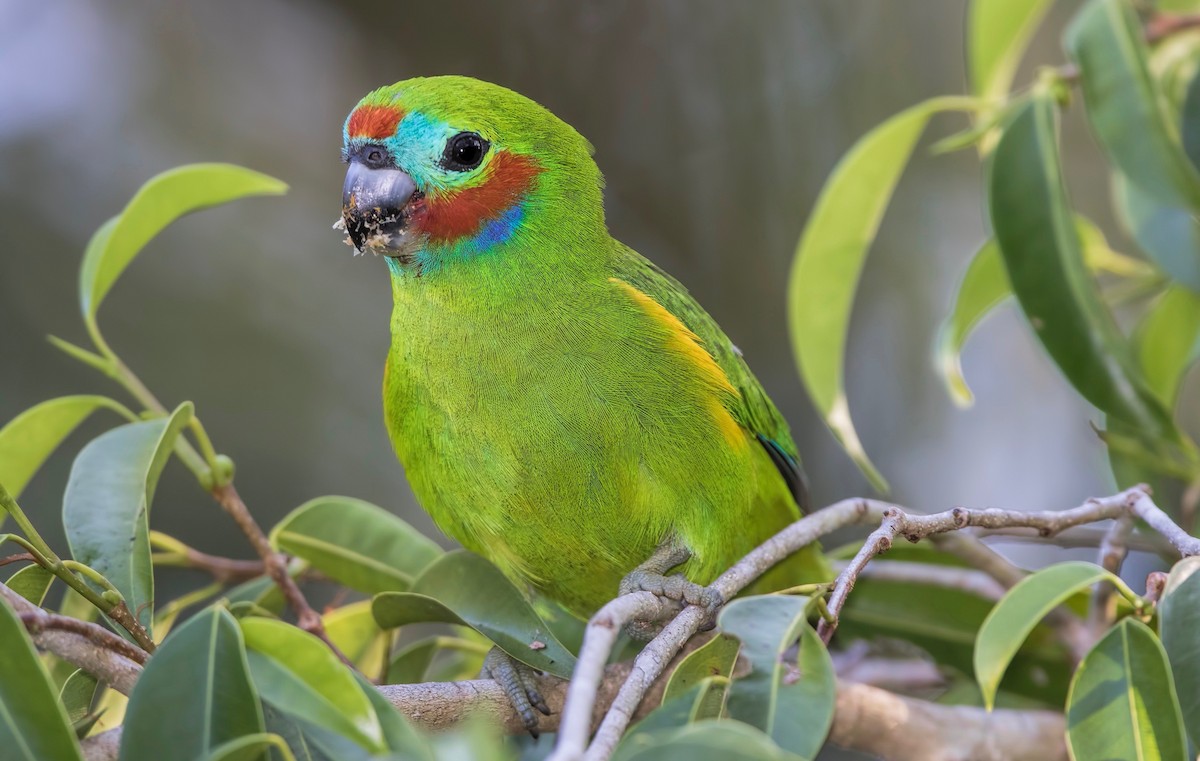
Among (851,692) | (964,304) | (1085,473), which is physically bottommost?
(1085,473)

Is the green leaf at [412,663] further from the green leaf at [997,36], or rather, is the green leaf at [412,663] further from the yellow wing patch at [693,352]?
the green leaf at [997,36]

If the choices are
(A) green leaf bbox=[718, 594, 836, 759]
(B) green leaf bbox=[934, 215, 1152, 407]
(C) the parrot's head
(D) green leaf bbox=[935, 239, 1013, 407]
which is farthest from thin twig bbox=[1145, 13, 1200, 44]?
(A) green leaf bbox=[718, 594, 836, 759]

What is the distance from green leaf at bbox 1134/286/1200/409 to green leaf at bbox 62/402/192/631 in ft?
6.25

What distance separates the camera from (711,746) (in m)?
0.85

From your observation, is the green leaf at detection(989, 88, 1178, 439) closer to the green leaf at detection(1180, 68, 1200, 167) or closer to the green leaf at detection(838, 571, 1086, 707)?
the green leaf at detection(1180, 68, 1200, 167)

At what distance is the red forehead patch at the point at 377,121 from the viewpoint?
5.69 feet

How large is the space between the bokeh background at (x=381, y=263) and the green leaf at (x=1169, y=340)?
6.38 ft

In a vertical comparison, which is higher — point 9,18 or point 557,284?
point 9,18

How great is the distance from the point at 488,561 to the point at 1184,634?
Result: 103 centimetres

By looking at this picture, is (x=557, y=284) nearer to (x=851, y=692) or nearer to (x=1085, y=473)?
(x=851, y=692)

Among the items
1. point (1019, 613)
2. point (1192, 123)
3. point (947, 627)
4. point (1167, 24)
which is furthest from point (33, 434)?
point (1167, 24)

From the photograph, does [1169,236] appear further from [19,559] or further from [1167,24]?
[19,559]

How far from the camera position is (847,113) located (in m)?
4.64

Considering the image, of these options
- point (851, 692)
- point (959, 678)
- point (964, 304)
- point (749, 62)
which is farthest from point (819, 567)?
point (749, 62)
